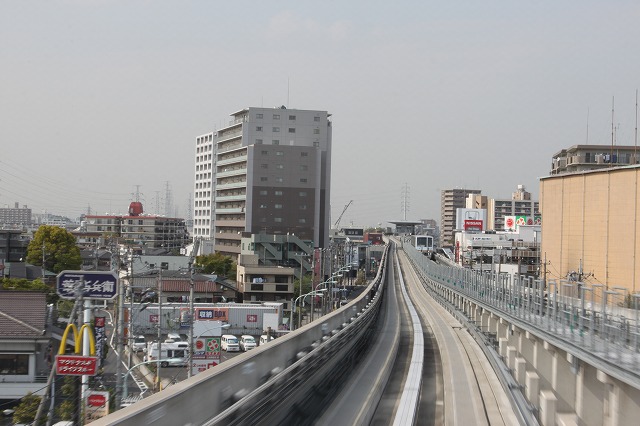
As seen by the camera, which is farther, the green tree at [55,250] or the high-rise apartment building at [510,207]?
the high-rise apartment building at [510,207]

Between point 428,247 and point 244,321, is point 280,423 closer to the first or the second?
point 244,321

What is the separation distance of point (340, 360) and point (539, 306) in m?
4.30

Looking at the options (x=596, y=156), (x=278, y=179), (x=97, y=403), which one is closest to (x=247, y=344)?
(x=97, y=403)

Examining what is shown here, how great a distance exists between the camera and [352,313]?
14867mm

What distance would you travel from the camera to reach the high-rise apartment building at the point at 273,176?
67.1 metres

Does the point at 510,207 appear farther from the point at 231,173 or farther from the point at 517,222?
the point at 231,173

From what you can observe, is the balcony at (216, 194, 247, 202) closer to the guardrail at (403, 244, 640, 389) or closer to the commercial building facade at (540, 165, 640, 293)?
the commercial building facade at (540, 165, 640, 293)

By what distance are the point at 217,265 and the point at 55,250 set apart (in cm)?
1628

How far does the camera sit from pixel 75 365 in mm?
6004

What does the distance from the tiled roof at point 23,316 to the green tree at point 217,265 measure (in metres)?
43.2

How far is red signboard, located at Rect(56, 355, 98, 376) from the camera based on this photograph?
589 centimetres

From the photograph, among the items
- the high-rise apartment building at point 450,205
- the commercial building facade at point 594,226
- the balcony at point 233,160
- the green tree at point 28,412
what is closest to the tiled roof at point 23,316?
the green tree at point 28,412

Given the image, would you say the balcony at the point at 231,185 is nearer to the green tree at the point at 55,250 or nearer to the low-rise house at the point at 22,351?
the green tree at the point at 55,250

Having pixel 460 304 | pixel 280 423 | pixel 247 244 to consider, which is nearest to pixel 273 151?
pixel 247 244
